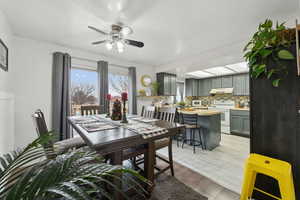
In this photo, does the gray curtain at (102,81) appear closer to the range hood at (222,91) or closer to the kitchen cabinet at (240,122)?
the kitchen cabinet at (240,122)

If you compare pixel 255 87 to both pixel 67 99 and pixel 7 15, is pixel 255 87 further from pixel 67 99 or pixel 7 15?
pixel 7 15

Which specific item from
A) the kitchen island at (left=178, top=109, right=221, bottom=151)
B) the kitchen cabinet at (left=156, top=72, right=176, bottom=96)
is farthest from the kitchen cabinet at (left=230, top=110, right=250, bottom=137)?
the kitchen cabinet at (left=156, top=72, right=176, bottom=96)

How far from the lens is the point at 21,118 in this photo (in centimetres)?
235

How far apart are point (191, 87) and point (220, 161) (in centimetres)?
398

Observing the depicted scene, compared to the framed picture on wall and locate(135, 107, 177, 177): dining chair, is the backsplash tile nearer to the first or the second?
locate(135, 107, 177, 177): dining chair

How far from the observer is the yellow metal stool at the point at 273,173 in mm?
1033

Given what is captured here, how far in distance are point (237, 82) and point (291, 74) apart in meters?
4.01

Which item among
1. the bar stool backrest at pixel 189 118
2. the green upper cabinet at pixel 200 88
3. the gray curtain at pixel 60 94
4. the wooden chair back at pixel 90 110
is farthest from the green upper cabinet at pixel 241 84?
the gray curtain at pixel 60 94

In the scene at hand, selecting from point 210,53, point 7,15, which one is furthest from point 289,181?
point 7,15

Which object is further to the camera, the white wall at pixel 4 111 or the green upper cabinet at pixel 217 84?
the green upper cabinet at pixel 217 84

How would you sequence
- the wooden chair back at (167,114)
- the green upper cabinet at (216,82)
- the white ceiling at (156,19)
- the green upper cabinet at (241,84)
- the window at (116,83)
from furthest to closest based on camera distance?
1. the green upper cabinet at (216,82)
2. the green upper cabinet at (241,84)
3. the window at (116,83)
4. the wooden chair back at (167,114)
5. the white ceiling at (156,19)

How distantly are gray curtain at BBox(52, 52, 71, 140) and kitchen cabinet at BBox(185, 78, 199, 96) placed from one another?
485 centimetres

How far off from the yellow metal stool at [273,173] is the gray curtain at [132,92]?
9.97ft

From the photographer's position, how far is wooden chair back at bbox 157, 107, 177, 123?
2.01m
